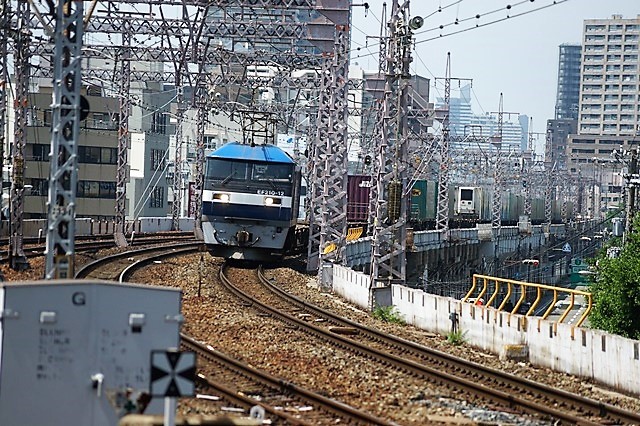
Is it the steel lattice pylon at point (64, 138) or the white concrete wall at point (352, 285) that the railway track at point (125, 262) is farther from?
the steel lattice pylon at point (64, 138)

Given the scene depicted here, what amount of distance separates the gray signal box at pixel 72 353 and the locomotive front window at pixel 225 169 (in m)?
21.8

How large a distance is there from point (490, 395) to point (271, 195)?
1726cm

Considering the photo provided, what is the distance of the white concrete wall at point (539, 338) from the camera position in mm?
15898

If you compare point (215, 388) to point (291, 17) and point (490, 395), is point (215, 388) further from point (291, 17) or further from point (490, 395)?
point (291, 17)

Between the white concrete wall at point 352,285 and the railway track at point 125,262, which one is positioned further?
the railway track at point 125,262

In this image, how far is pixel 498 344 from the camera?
64.1 feet

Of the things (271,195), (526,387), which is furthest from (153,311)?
(271,195)

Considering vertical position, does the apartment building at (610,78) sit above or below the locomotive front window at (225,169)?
above

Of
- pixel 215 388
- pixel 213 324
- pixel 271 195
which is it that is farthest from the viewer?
pixel 271 195

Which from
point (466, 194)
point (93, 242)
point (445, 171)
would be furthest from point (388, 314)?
point (466, 194)

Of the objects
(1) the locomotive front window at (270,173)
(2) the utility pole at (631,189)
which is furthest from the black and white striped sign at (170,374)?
(2) the utility pole at (631,189)

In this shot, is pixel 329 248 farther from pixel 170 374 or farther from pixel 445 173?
pixel 445 173

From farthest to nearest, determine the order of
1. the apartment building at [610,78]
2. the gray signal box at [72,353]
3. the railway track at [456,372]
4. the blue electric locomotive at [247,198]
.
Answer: the apartment building at [610,78] → the blue electric locomotive at [247,198] → the railway track at [456,372] → the gray signal box at [72,353]

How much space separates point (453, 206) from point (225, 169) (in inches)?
1903
